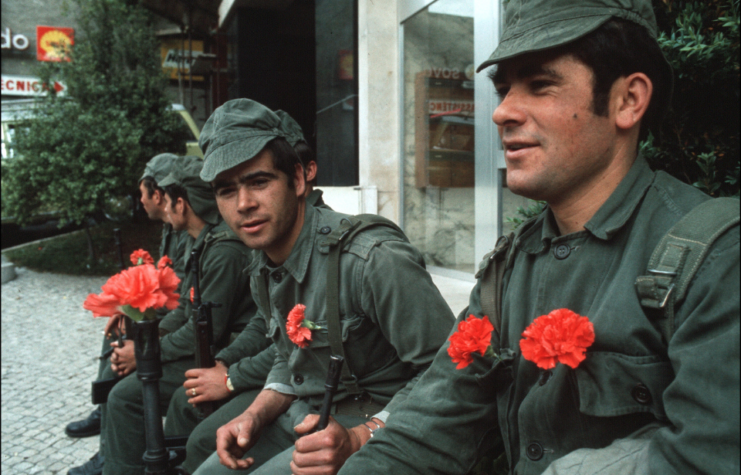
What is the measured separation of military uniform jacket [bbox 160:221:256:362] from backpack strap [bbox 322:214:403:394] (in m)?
1.25

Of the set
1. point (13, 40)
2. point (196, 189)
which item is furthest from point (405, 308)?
point (13, 40)

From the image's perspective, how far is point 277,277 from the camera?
2512 millimetres

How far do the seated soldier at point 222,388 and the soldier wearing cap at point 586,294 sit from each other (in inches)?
52.6

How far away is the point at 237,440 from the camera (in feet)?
7.40

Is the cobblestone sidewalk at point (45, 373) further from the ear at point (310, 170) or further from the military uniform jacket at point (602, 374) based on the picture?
the military uniform jacket at point (602, 374)

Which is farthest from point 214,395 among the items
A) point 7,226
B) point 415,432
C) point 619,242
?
point 7,226

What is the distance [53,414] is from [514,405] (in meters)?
4.87

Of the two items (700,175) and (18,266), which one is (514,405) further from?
(18,266)

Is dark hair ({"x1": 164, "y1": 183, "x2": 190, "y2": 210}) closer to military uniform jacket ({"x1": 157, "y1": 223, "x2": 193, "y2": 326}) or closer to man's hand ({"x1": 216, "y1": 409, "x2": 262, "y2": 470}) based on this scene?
military uniform jacket ({"x1": 157, "y1": 223, "x2": 193, "y2": 326})

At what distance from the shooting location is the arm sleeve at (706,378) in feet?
2.97

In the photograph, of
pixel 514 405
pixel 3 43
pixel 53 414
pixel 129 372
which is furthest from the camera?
pixel 3 43

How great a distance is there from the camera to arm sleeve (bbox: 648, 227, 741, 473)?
2.97 ft

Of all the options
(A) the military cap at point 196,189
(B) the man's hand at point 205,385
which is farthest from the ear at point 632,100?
(A) the military cap at point 196,189

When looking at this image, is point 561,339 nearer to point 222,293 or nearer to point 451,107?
point 222,293
